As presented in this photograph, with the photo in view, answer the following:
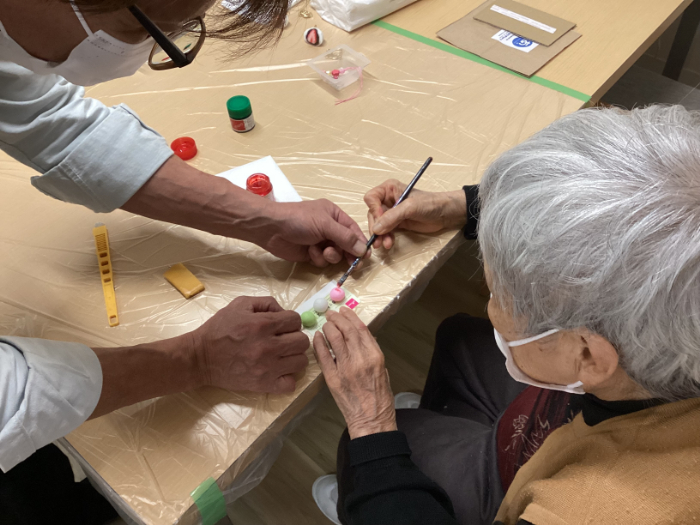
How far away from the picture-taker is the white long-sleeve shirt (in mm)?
690

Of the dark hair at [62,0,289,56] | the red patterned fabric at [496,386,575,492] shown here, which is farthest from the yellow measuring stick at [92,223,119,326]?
the red patterned fabric at [496,386,575,492]

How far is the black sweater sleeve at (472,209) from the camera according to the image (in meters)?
1.02

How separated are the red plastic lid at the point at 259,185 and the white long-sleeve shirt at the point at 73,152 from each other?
17 centimetres

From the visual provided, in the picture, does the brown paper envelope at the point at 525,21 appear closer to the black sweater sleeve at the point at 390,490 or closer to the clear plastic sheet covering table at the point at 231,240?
the clear plastic sheet covering table at the point at 231,240

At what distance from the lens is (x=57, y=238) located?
101cm

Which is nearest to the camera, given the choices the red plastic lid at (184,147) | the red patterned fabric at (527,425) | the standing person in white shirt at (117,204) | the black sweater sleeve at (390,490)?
the standing person in white shirt at (117,204)

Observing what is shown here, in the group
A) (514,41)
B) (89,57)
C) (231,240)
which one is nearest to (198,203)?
(231,240)

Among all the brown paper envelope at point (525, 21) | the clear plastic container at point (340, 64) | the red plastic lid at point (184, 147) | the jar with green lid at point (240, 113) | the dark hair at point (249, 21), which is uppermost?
the dark hair at point (249, 21)

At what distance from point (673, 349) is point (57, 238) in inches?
42.9

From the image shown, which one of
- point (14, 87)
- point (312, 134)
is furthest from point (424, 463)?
point (14, 87)

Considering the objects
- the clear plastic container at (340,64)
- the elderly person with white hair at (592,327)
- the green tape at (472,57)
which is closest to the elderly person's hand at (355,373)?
the elderly person with white hair at (592,327)

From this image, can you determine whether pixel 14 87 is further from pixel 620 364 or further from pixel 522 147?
pixel 620 364

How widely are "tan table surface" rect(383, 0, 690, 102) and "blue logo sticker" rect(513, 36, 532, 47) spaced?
0.09 metres

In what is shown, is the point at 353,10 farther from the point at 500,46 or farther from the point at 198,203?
the point at 198,203
